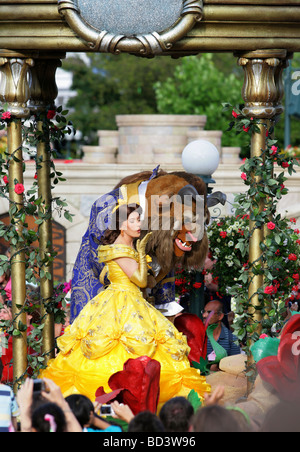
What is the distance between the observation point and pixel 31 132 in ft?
20.7

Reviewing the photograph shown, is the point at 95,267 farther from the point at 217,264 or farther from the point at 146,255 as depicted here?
the point at 217,264

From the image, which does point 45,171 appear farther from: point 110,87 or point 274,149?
point 110,87

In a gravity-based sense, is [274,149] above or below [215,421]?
above

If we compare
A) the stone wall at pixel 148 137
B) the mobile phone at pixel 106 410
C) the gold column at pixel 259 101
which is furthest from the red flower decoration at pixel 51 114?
the stone wall at pixel 148 137

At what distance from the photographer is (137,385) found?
505cm

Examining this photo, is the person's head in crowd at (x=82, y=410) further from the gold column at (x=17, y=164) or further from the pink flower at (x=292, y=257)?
the pink flower at (x=292, y=257)

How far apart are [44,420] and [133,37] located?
298cm

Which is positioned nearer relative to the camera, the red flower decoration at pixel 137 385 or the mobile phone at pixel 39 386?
the mobile phone at pixel 39 386

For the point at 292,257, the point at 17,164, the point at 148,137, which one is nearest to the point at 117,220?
the point at 17,164

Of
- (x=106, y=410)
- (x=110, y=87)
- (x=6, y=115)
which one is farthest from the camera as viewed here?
(x=110, y=87)

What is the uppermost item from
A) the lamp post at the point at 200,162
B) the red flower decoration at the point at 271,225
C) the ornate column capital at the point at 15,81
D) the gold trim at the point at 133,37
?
the gold trim at the point at 133,37

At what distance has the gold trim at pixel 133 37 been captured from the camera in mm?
5516

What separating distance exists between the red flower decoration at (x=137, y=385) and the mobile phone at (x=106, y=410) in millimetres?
140

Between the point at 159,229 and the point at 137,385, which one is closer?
the point at 137,385
